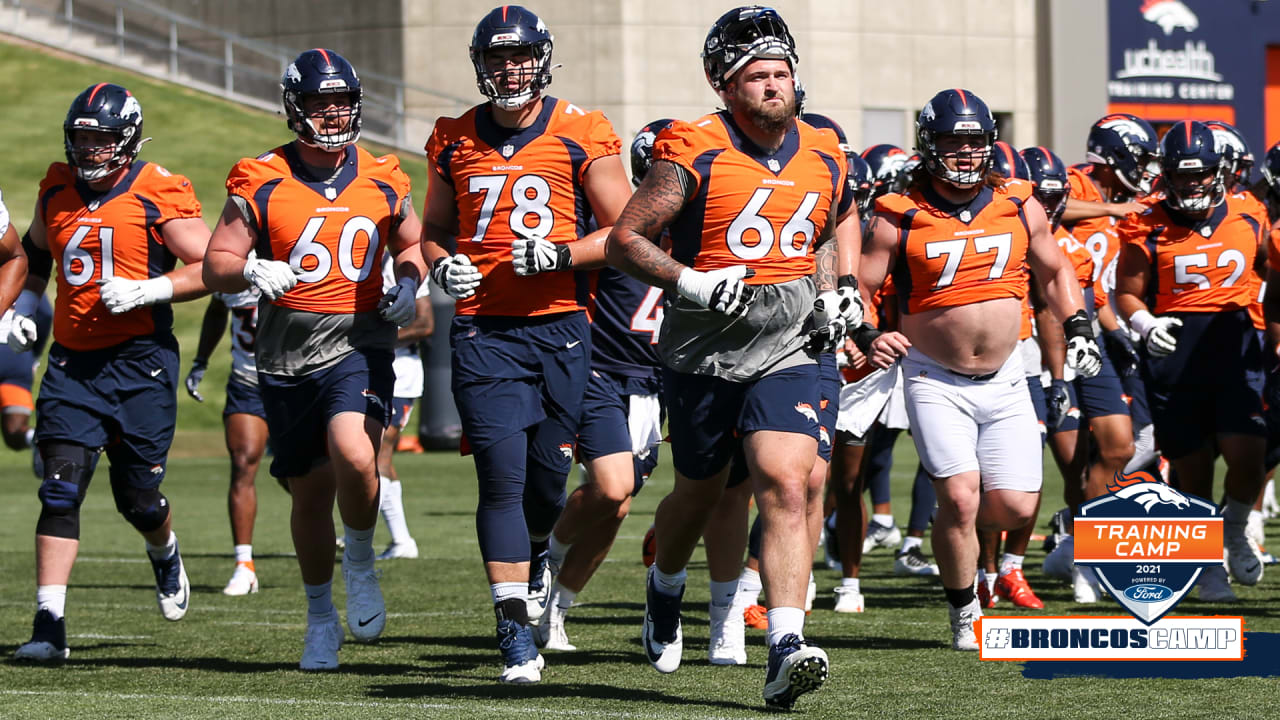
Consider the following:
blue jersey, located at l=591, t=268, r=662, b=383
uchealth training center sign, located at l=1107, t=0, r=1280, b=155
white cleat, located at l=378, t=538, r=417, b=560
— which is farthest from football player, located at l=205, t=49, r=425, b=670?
uchealth training center sign, located at l=1107, t=0, r=1280, b=155

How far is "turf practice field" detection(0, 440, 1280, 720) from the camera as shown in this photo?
19.4 feet

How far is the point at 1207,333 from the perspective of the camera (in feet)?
29.9

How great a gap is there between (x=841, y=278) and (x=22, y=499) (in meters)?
12.1

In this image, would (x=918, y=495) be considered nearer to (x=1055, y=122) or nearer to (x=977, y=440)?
(x=977, y=440)

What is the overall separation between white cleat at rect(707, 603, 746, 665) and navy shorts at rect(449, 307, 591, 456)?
91 centimetres

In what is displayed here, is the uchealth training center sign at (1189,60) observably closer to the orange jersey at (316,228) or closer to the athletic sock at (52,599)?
the orange jersey at (316,228)

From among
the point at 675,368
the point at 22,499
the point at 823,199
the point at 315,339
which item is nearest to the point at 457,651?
the point at 315,339

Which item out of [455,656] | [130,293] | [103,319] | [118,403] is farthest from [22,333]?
[455,656]

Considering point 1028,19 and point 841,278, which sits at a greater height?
point 1028,19

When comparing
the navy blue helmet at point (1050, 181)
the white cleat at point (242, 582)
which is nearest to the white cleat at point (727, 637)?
the navy blue helmet at point (1050, 181)

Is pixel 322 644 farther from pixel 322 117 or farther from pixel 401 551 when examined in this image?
pixel 401 551

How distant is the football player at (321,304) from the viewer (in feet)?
22.5

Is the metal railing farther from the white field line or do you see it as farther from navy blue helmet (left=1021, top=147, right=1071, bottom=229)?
the white field line

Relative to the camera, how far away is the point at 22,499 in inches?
656
